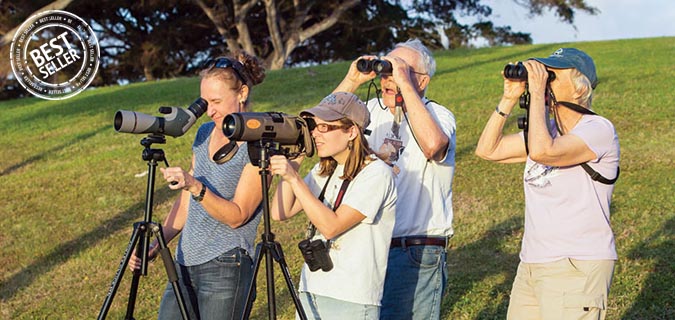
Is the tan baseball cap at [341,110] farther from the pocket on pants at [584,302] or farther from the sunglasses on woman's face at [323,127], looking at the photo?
the pocket on pants at [584,302]

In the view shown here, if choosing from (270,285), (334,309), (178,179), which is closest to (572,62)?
(334,309)

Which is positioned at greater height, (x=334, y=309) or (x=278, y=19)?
(x=278, y=19)

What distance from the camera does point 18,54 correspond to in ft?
76.6

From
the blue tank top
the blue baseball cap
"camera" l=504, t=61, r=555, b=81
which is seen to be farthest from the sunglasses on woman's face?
the blue baseball cap

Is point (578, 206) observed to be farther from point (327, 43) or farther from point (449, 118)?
point (327, 43)

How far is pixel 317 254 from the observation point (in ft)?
10.5

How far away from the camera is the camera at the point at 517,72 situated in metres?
3.41

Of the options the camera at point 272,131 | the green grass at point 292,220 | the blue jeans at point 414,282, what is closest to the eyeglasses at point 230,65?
the camera at point 272,131

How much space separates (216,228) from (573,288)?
4.90 feet

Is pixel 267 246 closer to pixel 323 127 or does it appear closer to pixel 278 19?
pixel 323 127

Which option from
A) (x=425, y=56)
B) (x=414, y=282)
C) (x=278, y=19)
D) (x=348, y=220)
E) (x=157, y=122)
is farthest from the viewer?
(x=278, y=19)

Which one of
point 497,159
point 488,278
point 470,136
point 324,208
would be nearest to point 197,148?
point 324,208

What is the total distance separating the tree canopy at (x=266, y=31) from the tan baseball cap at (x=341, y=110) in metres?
25.2

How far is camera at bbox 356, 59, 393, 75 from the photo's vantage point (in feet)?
11.9
